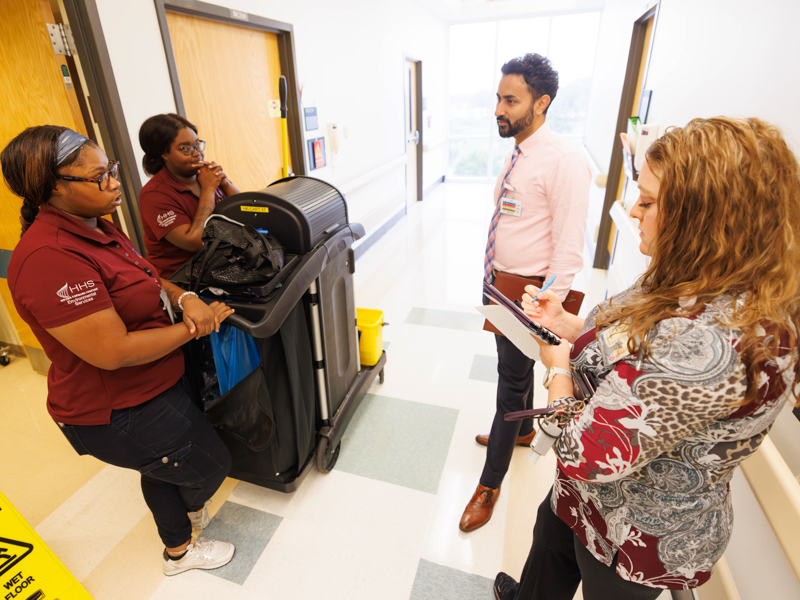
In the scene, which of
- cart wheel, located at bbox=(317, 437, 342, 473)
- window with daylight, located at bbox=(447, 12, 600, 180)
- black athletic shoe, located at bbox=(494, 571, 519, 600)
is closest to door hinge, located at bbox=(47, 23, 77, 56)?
cart wheel, located at bbox=(317, 437, 342, 473)

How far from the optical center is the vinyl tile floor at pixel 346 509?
1.59 metres

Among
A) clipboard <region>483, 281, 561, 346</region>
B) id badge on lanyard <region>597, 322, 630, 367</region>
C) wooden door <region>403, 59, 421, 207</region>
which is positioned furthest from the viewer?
wooden door <region>403, 59, 421, 207</region>

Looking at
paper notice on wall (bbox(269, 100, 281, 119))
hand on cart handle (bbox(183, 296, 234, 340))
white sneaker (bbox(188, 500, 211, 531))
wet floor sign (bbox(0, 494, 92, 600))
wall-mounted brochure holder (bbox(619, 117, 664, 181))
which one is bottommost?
white sneaker (bbox(188, 500, 211, 531))

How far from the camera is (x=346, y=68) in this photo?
4113 millimetres

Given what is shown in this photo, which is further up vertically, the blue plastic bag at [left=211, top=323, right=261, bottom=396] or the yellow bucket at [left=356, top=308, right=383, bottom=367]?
the blue plastic bag at [left=211, top=323, right=261, bottom=396]

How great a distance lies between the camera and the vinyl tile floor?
159cm

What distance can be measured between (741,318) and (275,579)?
1.69 metres

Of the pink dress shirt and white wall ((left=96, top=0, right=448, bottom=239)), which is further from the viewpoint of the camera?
white wall ((left=96, top=0, right=448, bottom=239))

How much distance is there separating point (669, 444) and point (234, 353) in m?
1.34

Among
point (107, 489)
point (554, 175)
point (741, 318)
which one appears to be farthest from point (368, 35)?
point (741, 318)

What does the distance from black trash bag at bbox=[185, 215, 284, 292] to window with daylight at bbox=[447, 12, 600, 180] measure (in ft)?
21.2

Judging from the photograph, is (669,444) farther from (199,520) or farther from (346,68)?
(346,68)

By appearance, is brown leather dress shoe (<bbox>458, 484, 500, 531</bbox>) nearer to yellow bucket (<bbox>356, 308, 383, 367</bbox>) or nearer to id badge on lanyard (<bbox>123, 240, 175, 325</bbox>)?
yellow bucket (<bbox>356, 308, 383, 367</bbox>)

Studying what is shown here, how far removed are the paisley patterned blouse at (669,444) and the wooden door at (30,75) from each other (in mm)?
2423
